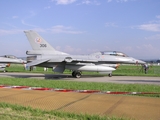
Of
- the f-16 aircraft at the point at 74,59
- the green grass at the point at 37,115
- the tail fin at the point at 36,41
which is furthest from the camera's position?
the tail fin at the point at 36,41

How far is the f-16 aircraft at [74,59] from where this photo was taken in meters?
17.9

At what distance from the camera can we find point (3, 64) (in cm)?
2777

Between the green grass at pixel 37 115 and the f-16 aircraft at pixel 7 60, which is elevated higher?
the f-16 aircraft at pixel 7 60

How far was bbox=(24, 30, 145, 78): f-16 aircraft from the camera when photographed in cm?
1791

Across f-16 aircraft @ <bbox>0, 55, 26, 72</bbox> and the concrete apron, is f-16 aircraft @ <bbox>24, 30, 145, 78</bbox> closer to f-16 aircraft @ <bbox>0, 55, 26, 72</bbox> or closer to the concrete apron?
f-16 aircraft @ <bbox>0, 55, 26, 72</bbox>

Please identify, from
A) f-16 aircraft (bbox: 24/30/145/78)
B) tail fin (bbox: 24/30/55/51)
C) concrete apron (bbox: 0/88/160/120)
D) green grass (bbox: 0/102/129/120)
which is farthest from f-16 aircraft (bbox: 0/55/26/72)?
green grass (bbox: 0/102/129/120)

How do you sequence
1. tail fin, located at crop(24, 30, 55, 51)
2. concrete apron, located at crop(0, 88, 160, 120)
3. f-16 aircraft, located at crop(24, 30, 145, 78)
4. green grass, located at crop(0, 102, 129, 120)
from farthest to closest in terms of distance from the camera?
tail fin, located at crop(24, 30, 55, 51)
f-16 aircraft, located at crop(24, 30, 145, 78)
concrete apron, located at crop(0, 88, 160, 120)
green grass, located at crop(0, 102, 129, 120)

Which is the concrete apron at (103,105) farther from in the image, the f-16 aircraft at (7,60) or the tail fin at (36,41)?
the f-16 aircraft at (7,60)

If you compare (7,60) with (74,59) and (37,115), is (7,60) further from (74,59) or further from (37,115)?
(37,115)

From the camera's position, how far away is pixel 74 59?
1747 centimetres

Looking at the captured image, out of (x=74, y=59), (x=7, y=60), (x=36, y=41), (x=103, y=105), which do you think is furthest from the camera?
(x=7, y=60)

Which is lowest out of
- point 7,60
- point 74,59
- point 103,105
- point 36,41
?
point 103,105

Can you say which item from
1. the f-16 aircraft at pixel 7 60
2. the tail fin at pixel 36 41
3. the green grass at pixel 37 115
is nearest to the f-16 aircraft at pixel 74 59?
the tail fin at pixel 36 41

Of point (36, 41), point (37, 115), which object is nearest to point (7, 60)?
point (36, 41)
